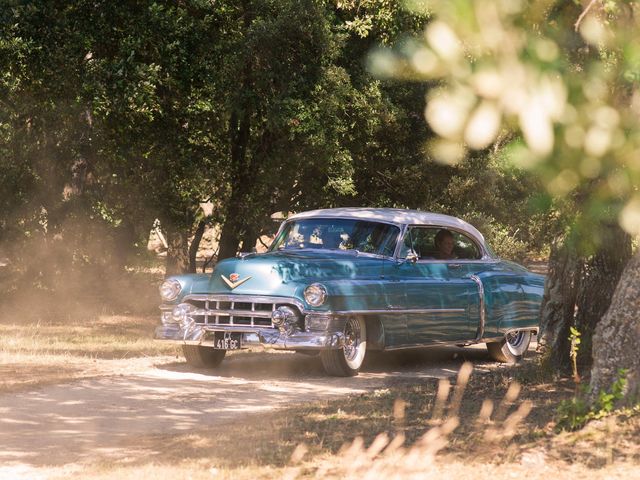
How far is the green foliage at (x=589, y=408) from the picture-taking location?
25.6 ft

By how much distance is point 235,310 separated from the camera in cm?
1206

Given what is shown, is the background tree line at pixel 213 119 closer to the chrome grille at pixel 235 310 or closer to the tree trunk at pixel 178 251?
the tree trunk at pixel 178 251

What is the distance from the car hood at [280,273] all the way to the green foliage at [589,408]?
4.33 metres

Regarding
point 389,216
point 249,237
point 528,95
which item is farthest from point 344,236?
point 528,95

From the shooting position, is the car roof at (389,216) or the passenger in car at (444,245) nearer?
the car roof at (389,216)

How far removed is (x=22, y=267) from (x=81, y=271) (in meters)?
4.03

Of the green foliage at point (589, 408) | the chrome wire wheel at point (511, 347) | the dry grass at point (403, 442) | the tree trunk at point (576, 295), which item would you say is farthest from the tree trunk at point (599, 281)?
the green foliage at point (589, 408)

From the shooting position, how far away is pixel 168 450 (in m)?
7.80

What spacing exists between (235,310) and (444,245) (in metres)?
2.97

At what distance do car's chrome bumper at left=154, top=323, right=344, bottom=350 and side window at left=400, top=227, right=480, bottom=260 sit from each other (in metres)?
1.67

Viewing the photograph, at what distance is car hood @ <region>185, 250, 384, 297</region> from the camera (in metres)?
12.0

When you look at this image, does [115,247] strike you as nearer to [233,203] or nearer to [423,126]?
[233,203]

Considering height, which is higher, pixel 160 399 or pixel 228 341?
pixel 228 341

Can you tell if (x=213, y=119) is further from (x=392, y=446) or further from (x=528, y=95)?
(x=528, y=95)
